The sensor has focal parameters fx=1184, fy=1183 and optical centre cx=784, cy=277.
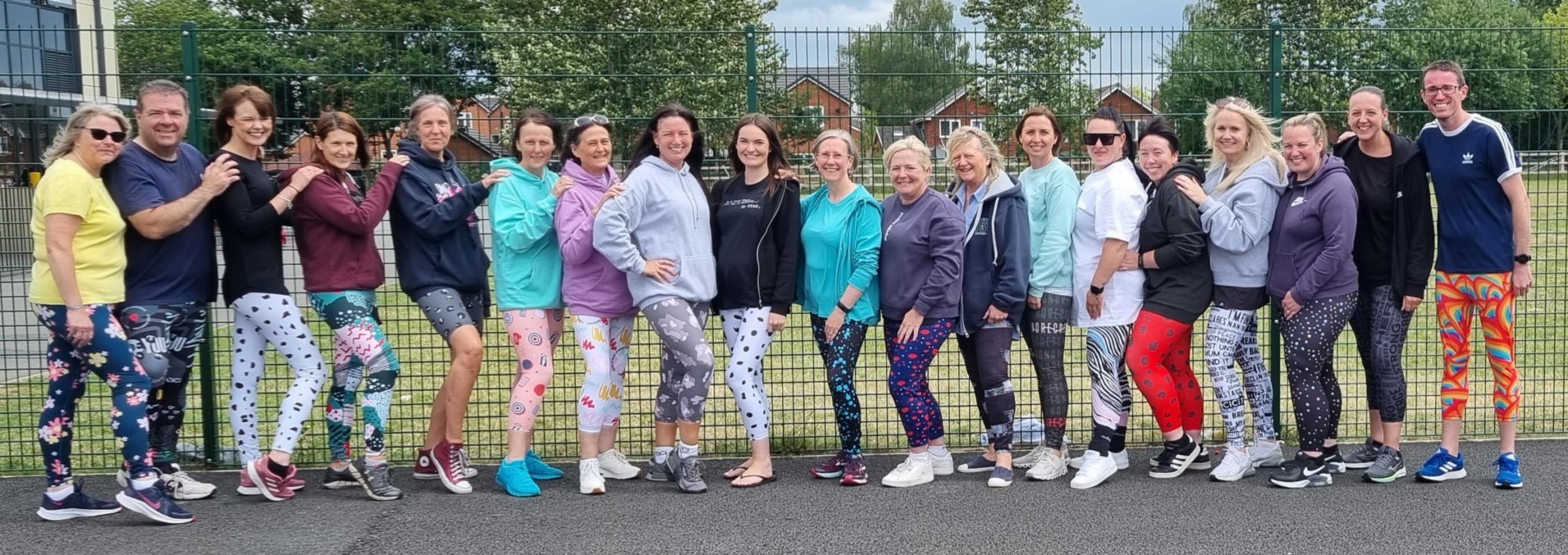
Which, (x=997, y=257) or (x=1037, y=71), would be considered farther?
(x=1037, y=71)

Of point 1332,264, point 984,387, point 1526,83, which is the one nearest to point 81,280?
point 984,387

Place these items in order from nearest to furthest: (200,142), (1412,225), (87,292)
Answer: (87,292) < (1412,225) < (200,142)

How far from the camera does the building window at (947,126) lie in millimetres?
6219

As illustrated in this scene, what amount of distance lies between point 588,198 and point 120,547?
7.83ft

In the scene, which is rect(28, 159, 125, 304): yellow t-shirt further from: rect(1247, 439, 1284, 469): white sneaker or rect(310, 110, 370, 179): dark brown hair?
rect(1247, 439, 1284, 469): white sneaker

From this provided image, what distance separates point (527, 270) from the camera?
5477mm

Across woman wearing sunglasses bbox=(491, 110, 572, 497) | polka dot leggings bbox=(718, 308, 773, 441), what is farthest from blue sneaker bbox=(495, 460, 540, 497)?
polka dot leggings bbox=(718, 308, 773, 441)

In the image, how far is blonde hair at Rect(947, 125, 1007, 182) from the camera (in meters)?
5.57

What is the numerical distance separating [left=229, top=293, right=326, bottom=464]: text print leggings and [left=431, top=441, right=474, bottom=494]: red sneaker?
0.62 m

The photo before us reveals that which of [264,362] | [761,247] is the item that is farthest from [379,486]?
[761,247]

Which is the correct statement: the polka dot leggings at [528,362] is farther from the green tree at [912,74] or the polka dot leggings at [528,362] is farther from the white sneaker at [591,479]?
the green tree at [912,74]

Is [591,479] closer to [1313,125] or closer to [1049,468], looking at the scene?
[1049,468]

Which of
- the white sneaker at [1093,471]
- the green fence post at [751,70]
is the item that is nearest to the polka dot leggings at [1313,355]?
the white sneaker at [1093,471]

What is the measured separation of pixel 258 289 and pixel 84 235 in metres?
0.70
